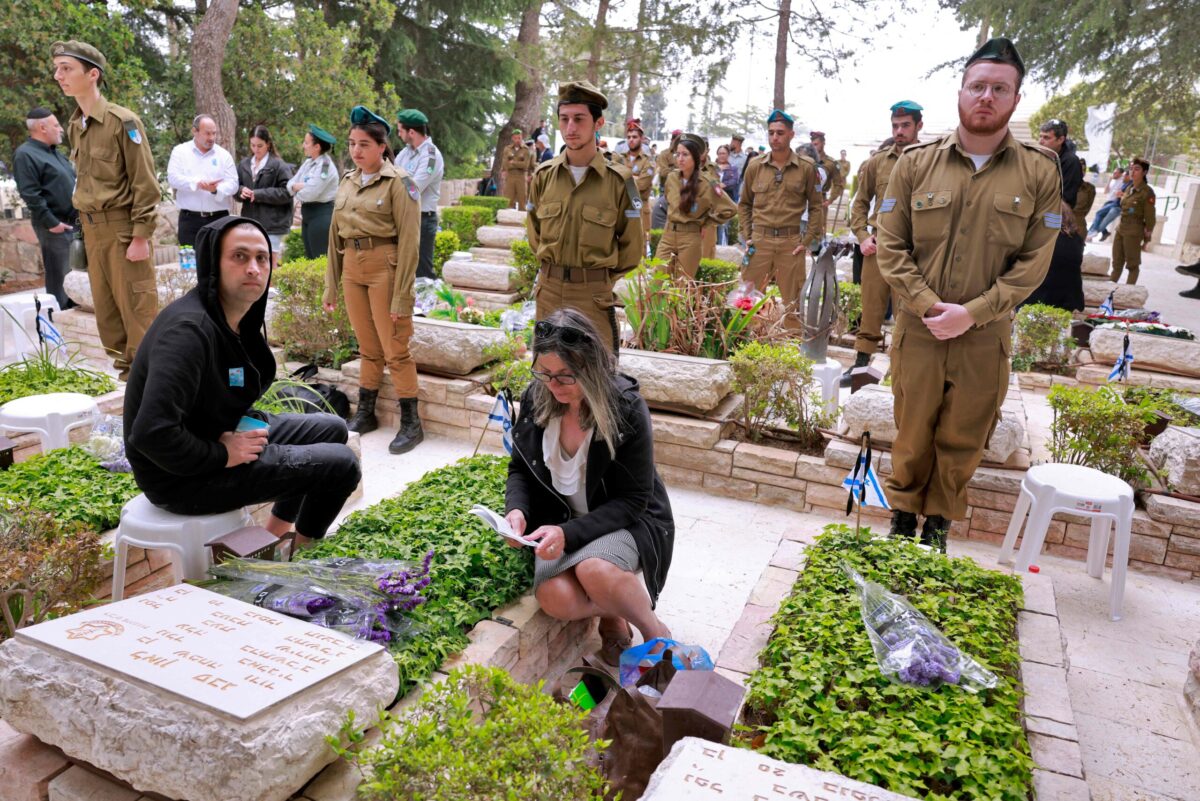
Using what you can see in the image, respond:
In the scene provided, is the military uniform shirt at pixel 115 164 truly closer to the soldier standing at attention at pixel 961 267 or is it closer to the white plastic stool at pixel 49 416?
the white plastic stool at pixel 49 416

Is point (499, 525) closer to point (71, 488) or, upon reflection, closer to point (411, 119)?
point (71, 488)

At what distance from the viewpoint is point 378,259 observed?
5027 mm

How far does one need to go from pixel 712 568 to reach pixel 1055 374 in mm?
4359

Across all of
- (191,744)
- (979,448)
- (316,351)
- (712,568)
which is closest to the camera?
(191,744)

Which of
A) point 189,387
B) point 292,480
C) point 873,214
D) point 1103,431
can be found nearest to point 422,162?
point 873,214

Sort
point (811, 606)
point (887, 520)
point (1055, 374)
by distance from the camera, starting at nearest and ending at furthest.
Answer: point (811, 606) < point (887, 520) < point (1055, 374)

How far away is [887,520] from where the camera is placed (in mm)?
4375

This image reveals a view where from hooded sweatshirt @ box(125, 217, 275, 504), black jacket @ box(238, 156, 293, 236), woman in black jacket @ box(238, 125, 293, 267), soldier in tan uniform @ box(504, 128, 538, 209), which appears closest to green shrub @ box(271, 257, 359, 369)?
woman in black jacket @ box(238, 125, 293, 267)

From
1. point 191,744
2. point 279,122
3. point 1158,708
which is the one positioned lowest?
point 1158,708

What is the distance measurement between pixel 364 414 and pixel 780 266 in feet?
13.0

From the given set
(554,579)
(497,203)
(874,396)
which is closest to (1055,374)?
(874,396)

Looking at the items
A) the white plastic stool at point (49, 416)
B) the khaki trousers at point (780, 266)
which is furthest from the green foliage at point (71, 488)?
the khaki trousers at point (780, 266)

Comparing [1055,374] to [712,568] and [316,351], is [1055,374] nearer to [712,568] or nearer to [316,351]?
[712,568]

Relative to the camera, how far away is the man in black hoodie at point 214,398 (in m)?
2.68
